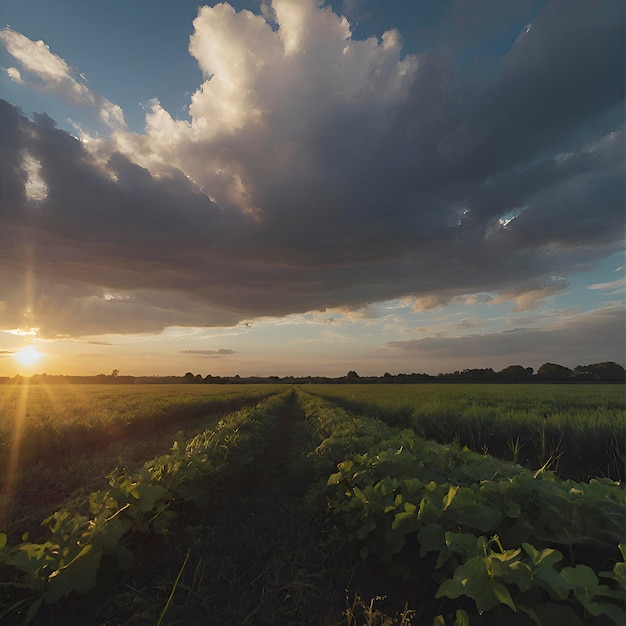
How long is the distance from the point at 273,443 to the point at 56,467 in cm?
644

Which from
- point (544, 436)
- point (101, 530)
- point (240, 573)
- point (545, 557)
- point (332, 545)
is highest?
point (545, 557)

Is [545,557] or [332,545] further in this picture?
[332,545]

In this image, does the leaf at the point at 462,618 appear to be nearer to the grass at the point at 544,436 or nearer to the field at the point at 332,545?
the field at the point at 332,545

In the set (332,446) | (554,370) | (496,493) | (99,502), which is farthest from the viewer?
(554,370)

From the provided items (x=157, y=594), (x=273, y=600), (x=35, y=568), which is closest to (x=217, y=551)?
(x=157, y=594)

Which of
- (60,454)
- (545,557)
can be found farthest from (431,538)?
(60,454)

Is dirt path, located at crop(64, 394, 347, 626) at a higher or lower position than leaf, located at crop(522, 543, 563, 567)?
lower

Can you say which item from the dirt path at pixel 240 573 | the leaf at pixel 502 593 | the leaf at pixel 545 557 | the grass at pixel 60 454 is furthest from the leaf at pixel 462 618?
the grass at pixel 60 454

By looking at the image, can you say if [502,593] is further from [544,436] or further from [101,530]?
[544,436]

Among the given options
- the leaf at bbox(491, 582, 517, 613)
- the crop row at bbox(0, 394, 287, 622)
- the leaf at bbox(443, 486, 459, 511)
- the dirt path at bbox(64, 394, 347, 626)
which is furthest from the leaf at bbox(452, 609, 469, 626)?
the crop row at bbox(0, 394, 287, 622)

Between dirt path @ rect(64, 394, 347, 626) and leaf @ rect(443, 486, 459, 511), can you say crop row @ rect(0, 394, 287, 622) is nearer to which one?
dirt path @ rect(64, 394, 347, 626)

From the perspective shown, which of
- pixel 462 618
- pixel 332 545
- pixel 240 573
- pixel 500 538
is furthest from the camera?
pixel 332 545

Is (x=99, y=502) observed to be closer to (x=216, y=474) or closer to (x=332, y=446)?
(x=216, y=474)

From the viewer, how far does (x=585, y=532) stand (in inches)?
91.3
